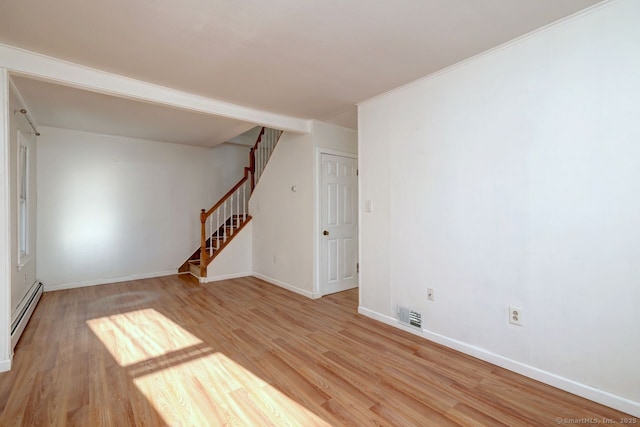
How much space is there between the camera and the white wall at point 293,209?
4.12 metres

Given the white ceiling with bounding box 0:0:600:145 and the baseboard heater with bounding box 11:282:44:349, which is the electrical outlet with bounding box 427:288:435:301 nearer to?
the white ceiling with bounding box 0:0:600:145

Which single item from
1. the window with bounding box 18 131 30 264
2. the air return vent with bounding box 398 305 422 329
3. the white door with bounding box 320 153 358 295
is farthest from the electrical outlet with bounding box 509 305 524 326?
the window with bounding box 18 131 30 264

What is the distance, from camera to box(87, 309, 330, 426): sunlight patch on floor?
1726mm

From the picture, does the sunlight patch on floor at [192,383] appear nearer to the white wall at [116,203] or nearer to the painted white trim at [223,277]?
the painted white trim at [223,277]

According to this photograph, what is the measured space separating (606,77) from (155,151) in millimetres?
6107

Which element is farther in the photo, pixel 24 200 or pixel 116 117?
pixel 116 117

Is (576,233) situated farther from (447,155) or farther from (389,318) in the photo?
(389,318)

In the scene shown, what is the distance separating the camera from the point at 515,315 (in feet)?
7.16

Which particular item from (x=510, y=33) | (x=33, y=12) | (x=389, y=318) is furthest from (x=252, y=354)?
(x=510, y=33)

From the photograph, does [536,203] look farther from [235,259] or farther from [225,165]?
[225,165]

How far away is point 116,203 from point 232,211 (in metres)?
1.95

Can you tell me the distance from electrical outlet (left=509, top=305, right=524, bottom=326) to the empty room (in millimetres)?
19

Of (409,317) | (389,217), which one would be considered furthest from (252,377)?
(389,217)

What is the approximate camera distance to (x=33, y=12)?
1.82 meters
